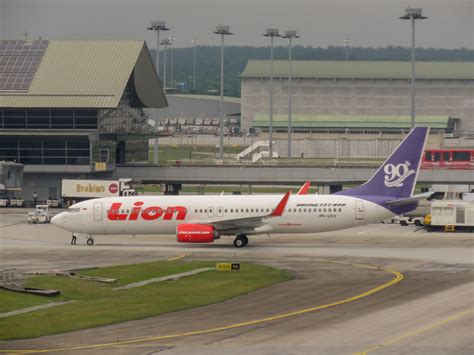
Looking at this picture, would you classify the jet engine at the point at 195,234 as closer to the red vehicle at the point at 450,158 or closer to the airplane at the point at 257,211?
the airplane at the point at 257,211

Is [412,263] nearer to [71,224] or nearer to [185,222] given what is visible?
[185,222]

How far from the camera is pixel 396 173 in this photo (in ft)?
242

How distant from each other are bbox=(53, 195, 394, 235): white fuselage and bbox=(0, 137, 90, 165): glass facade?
119 feet

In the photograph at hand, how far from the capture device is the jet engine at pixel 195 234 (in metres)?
71.7

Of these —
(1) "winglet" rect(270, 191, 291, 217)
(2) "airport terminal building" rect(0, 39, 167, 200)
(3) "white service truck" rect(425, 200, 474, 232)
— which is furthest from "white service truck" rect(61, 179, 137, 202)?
(3) "white service truck" rect(425, 200, 474, 232)

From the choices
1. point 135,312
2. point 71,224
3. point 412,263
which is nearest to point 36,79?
point 71,224

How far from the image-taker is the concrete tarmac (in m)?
38.1

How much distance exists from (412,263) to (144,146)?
75941 mm

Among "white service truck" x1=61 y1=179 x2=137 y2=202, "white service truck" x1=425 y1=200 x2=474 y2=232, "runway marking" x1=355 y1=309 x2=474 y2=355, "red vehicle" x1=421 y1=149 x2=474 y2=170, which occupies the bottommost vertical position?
"runway marking" x1=355 y1=309 x2=474 y2=355

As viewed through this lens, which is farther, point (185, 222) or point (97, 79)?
point (97, 79)

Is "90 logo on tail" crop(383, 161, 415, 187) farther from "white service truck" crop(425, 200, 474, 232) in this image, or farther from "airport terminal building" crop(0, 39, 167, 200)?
"airport terminal building" crop(0, 39, 167, 200)

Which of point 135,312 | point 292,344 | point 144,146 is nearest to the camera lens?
point 292,344

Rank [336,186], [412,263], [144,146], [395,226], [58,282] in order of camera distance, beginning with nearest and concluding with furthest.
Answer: [58,282], [412,263], [395,226], [336,186], [144,146]

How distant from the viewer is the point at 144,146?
13475cm
